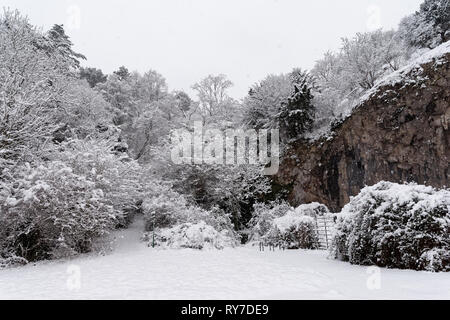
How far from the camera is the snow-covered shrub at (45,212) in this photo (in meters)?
7.55

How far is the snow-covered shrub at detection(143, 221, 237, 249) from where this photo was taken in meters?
10.1

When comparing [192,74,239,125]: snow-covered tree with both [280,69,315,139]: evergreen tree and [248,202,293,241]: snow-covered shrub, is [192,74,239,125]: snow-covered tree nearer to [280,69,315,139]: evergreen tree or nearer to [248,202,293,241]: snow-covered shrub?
[280,69,315,139]: evergreen tree

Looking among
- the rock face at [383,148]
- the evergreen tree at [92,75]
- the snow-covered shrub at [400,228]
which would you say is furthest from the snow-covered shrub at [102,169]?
the evergreen tree at [92,75]

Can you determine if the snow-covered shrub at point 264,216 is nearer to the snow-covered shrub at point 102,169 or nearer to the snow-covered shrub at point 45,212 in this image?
the snow-covered shrub at point 102,169

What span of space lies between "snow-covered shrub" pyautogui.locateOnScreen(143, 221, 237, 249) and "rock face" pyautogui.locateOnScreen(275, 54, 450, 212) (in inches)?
239

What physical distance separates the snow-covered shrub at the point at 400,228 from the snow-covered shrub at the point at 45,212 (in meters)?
6.55

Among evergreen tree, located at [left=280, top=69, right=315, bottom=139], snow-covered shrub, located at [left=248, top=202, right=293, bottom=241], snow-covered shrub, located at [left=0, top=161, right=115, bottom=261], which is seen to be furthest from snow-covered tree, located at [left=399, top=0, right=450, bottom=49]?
snow-covered shrub, located at [left=0, top=161, right=115, bottom=261]

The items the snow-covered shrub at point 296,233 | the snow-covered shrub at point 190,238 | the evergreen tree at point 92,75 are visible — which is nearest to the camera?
the snow-covered shrub at point 296,233

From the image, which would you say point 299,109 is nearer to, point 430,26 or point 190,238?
point 430,26

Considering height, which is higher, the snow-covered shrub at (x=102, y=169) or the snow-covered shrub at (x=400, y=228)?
the snow-covered shrub at (x=102, y=169)

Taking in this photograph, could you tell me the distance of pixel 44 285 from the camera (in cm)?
509

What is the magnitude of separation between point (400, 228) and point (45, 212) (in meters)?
8.24

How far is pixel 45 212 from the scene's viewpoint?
7812 millimetres
